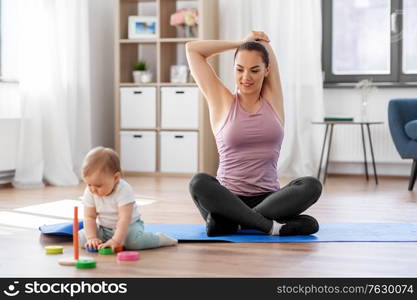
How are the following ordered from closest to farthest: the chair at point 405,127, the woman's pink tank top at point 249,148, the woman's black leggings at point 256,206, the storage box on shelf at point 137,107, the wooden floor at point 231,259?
the wooden floor at point 231,259
the woman's black leggings at point 256,206
the woman's pink tank top at point 249,148
the chair at point 405,127
the storage box on shelf at point 137,107

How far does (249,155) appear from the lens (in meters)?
2.96

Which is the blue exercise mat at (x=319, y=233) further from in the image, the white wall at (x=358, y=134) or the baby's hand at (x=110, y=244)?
the white wall at (x=358, y=134)

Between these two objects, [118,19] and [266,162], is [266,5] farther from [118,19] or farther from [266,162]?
[266,162]

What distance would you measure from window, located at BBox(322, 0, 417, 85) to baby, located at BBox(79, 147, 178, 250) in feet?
12.9

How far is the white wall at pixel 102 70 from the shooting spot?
6.28 meters

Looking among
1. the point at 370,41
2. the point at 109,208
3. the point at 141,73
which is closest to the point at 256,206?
the point at 109,208

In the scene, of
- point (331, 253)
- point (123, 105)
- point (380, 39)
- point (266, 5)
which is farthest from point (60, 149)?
point (331, 253)

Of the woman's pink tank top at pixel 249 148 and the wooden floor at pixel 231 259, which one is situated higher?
the woman's pink tank top at pixel 249 148

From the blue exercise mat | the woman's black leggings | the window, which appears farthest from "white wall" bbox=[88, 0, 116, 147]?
the woman's black leggings

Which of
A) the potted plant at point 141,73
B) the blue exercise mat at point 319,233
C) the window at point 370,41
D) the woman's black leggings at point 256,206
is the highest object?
the window at point 370,41

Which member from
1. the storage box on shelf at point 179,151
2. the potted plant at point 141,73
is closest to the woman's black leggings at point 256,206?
the storage box on shelf at point 179,151

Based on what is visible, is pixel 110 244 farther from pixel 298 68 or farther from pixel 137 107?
pixel 298 68

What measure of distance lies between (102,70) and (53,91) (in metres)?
1.01

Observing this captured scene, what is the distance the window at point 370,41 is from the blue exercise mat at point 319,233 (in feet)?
10.1
